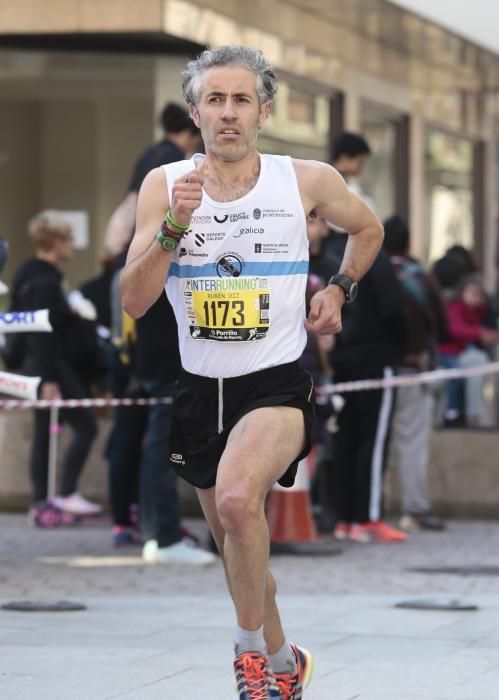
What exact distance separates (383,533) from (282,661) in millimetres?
5856

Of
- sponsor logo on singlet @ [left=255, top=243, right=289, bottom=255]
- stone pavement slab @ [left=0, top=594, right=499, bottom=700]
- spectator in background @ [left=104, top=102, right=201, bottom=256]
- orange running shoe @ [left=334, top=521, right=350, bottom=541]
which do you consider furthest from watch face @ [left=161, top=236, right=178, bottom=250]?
orange running shoe @ [left=334, top=521, right=350, bottom=541]

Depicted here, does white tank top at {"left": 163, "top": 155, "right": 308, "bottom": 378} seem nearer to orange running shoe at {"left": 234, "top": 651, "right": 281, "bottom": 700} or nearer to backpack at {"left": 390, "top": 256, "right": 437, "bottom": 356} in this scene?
orange running shoe at {"left": 234, "top": 651, "right": 281, "bottom": 700}

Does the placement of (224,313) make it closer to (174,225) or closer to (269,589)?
(174,225)

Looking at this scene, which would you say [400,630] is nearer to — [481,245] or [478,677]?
[478,677]

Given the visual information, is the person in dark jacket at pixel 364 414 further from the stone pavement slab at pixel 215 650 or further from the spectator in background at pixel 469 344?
the spectator in background at pixel 469 344

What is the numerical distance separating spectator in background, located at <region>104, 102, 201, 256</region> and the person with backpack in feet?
5.45

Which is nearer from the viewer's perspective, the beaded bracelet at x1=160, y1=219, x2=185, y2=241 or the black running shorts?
the beaded bracelet at x1=160, y1=219, x2=185, y2=241

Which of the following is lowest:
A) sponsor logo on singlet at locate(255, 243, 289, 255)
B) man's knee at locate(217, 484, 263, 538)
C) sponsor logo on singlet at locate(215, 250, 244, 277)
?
man's knee at locate(217, 484, 263, 538)

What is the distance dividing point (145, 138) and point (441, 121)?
20.5ft

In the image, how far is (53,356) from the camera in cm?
1146

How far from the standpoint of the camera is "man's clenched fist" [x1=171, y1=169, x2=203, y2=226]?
492cm

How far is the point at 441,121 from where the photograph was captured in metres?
19.7

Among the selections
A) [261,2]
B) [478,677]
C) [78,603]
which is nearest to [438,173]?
[261,2]

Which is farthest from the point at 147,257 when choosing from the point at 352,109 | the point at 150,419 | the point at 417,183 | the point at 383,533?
the point at 417,183
